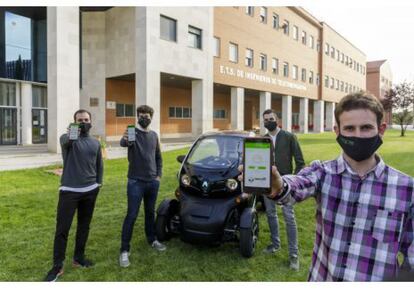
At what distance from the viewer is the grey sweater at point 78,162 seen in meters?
4.13

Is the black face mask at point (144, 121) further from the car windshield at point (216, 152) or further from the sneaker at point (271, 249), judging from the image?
the sneaker at point (271, 249)

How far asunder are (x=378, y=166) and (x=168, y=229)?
387 centimetres

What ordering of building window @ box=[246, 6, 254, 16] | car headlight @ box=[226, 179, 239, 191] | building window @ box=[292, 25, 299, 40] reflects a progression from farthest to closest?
building window @ box=[292, 25, 299, 40] → building window @ box=[246, 6, 254, 16] → car headlight @ box=[226, 179, 239, 191]

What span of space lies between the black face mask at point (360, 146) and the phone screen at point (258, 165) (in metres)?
0.42

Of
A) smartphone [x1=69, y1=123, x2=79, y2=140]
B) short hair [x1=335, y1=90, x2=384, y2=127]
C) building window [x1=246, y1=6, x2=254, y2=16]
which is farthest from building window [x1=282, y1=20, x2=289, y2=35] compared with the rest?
short hair [x1=335, y1=90, x2=384, y2=127]

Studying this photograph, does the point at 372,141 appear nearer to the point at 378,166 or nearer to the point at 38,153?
the point at 378,166

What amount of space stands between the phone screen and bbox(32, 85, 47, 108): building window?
73.1 feet

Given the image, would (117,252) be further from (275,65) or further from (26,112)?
(275,65)

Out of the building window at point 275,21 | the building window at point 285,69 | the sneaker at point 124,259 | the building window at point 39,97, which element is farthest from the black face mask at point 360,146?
the building window at point 285,69

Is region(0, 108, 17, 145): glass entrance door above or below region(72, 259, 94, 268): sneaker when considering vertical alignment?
above

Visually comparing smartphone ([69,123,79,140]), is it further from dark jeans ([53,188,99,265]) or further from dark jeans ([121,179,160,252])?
dark jeans ([121,179,160,252])

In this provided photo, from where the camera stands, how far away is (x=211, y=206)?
473cm

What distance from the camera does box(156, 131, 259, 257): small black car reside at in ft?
15.1

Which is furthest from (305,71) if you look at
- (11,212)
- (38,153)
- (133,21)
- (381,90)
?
(381,90)
